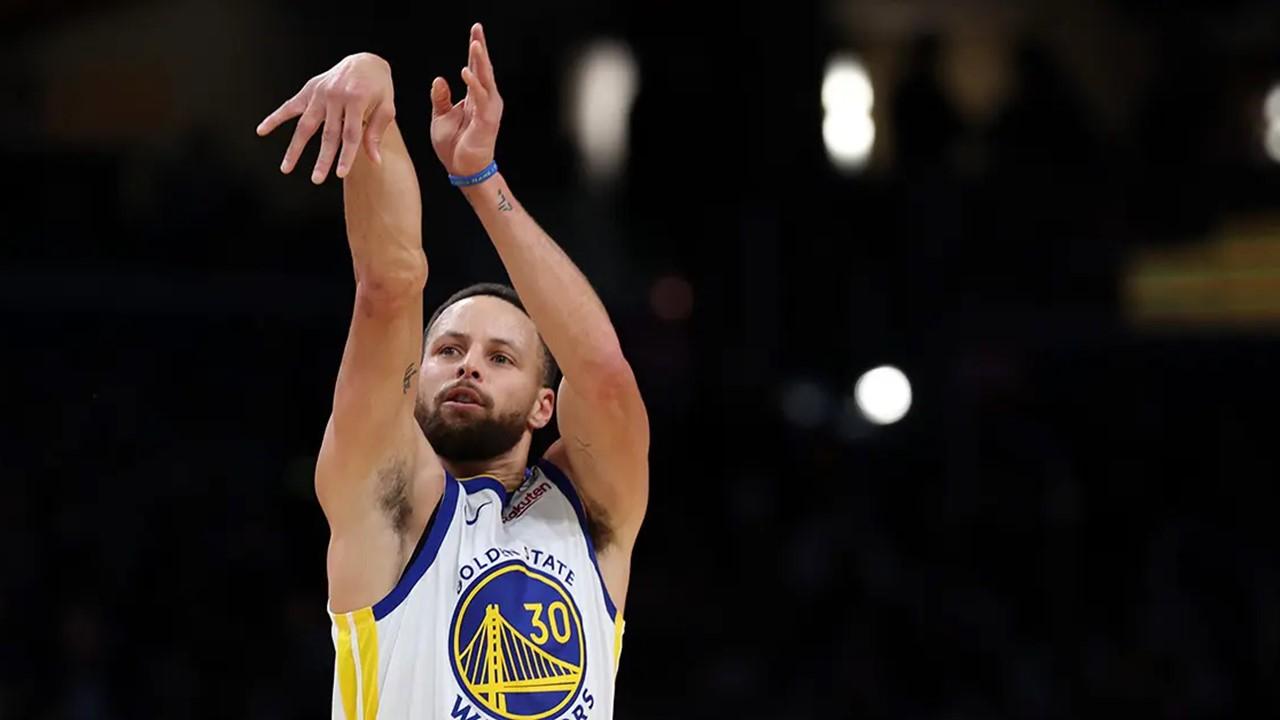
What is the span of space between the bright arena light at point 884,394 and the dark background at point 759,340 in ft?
0.32

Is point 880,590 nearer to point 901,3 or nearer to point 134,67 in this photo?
point 901,3

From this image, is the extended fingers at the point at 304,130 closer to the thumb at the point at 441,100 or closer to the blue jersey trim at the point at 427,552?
the thumb at the point at 441,100

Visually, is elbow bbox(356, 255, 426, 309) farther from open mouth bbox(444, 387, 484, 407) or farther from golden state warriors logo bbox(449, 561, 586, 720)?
golden state warriors logo bbox(449, 561, 586, 720)

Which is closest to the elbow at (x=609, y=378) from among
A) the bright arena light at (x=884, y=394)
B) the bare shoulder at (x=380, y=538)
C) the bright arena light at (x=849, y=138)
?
the bare shoulder at (x=380, y=538)

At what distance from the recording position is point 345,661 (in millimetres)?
3578

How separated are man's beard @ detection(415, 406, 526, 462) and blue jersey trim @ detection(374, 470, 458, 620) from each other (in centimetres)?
17

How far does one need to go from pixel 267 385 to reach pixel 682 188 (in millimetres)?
3503

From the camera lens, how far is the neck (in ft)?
13.3

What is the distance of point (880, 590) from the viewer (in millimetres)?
10500

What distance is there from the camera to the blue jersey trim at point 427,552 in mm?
3590

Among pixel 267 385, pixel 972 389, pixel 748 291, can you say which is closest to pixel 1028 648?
pixel 972 389

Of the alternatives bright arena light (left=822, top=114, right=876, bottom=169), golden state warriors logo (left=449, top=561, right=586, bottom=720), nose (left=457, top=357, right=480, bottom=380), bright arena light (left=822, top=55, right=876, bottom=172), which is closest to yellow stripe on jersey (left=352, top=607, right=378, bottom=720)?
golden state warriors logo (left=449, top=561, right=586, bottom=720)

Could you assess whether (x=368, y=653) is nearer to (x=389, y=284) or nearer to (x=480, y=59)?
(x=389, y=284)

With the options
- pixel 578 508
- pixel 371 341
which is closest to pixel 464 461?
pixel 578 508
